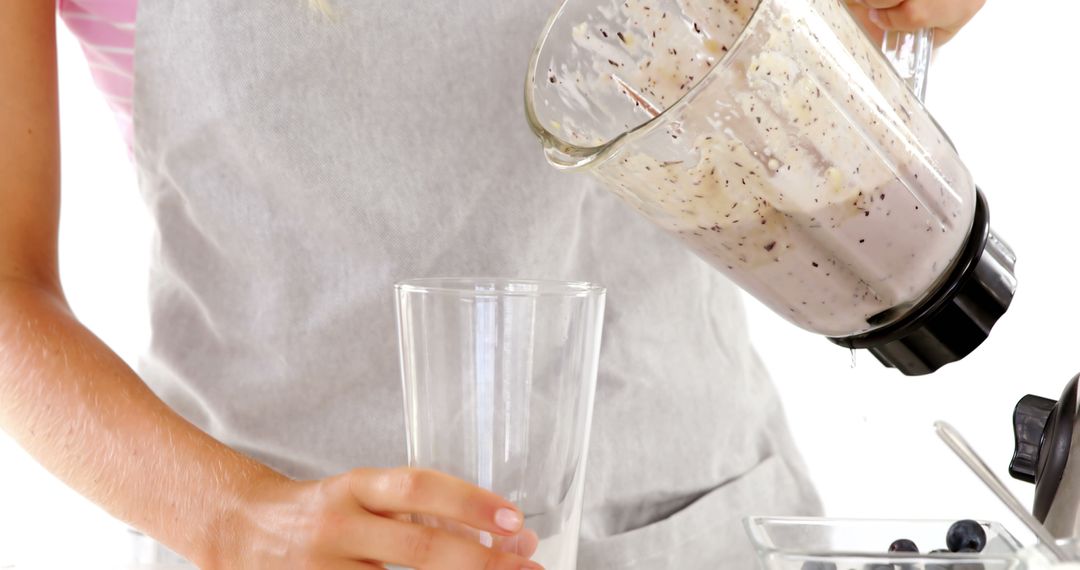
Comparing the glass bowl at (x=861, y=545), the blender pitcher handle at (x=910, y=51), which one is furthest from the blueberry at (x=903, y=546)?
the blender pitcher handle at (x=910, y=51)

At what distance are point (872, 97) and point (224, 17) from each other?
0.43m

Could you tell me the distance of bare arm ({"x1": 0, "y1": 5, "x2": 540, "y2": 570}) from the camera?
0.42 meters

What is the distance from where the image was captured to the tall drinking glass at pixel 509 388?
0.38 m

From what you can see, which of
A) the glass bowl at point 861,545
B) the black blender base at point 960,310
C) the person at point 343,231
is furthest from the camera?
the person at point 343,231

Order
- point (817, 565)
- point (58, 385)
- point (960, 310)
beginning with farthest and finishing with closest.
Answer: point (58, 385)
point (960, 310)
point (817, 565)

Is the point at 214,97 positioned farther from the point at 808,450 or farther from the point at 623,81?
the point at 808,450

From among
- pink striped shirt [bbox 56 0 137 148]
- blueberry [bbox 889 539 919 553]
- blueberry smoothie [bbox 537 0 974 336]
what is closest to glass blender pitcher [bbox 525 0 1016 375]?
blueberry smoothie [bbox 537 0 974 336]

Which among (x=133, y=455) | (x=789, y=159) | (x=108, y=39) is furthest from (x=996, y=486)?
(x=108, y=39)

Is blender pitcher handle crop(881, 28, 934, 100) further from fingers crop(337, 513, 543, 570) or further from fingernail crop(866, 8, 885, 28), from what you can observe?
fingers crop(337, 513, 543, 570)

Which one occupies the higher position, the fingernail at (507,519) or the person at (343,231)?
the person at (343,231)

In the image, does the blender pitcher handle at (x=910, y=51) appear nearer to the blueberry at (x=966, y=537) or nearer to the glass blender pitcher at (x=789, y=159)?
the glass blender pitcher at (x=789, y=159)

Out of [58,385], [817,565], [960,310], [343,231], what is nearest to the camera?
[817,565]

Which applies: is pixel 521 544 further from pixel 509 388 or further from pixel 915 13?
pixel 915 13

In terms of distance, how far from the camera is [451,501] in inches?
15.3
